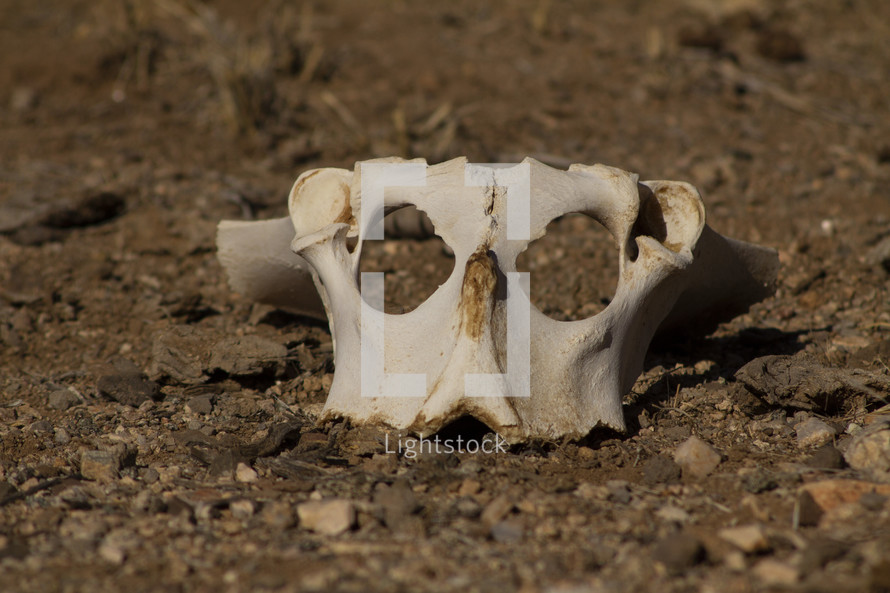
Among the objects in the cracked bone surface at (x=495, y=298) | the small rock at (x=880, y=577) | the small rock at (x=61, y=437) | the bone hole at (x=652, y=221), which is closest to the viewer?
the small rock at (x=880, y=577)

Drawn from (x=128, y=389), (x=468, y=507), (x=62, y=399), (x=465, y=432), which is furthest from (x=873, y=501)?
(x=62, y=399)

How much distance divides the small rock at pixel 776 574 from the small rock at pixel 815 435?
0.99m

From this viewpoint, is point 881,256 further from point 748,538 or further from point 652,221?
point 748,538

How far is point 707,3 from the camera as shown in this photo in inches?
347

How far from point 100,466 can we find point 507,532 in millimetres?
1385

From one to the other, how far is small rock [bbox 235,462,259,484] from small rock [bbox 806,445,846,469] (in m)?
1.80

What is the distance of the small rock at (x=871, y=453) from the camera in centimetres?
274

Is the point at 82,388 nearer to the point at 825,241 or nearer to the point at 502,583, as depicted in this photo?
the point at 502,583

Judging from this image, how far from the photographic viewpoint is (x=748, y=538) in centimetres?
231

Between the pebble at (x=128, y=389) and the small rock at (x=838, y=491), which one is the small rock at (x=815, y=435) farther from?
the pebble at (x=128, y=389)

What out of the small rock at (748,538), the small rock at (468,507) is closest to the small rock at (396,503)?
the small rock at (468,507)

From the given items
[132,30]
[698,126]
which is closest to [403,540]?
[698,126]

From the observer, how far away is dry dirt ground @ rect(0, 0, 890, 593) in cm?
236

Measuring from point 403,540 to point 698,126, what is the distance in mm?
5322
